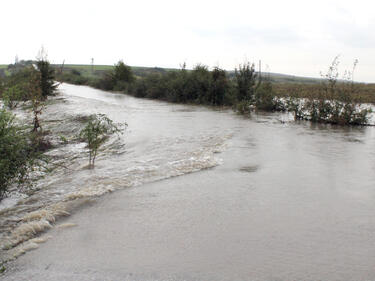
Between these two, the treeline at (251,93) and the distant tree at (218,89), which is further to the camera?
the distant tree at (218,89)

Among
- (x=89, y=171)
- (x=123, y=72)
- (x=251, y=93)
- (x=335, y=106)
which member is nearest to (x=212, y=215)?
(x=89, y=171)

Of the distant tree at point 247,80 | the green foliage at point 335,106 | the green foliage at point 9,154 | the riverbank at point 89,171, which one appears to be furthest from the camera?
the distant tree at point 247,80

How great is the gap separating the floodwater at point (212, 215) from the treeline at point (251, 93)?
4959 mm

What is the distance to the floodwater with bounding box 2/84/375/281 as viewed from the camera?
3.80m

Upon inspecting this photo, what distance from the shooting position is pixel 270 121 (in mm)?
15641

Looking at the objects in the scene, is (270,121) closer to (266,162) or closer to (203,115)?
(203,115)

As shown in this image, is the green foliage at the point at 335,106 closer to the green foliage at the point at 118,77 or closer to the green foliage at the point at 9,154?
the green foliage at the point at 9,154

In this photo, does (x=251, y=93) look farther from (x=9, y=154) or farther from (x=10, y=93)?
(x=9, y=154)

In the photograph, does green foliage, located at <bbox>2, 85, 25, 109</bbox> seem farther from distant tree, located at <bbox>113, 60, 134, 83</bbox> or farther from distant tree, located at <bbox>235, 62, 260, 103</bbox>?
distant tree, located at <bbox>113, 60, 134, 83</bbox>

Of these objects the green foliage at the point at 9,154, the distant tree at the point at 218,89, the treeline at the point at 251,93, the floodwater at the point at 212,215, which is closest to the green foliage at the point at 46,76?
the treeline at the point at 251,93

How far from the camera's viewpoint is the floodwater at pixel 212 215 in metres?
3.80

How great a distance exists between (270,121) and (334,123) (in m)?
2.47

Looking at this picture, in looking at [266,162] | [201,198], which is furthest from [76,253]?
[266,162]

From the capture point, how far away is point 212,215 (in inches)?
206
